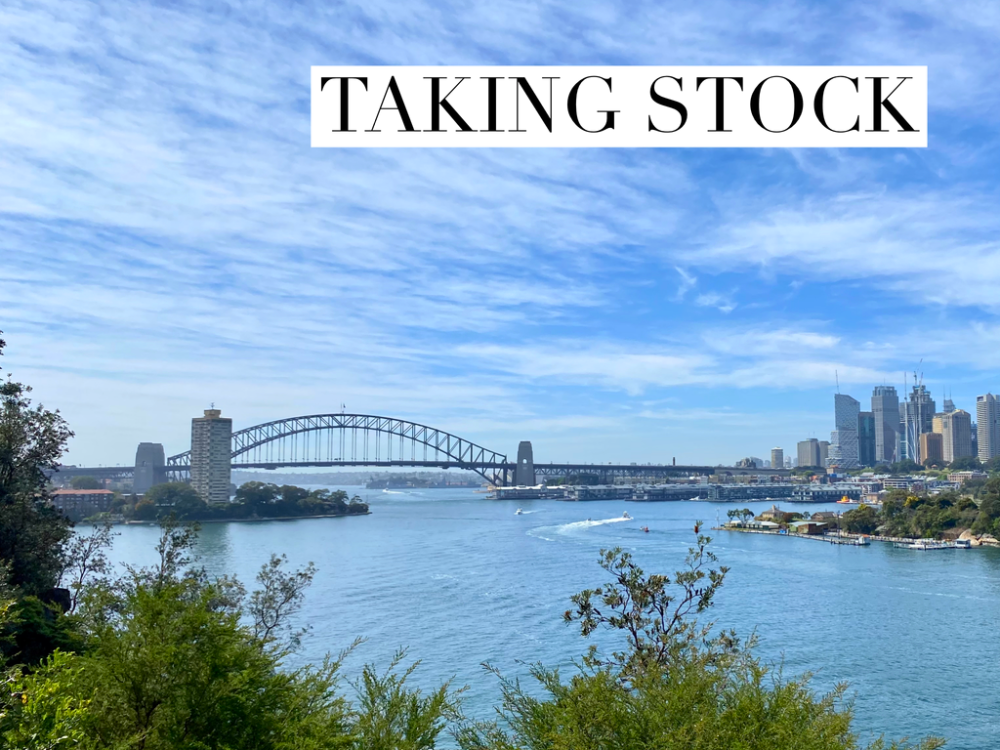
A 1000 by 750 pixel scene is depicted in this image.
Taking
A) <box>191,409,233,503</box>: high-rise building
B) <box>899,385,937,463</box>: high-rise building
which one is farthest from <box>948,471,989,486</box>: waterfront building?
<box>191,409,233,503</box>: high-rise building

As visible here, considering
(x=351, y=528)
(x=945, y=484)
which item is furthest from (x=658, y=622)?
(x=945, y=484)

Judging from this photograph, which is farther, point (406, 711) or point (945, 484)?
point (945, 484)

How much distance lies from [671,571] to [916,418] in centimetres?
16412

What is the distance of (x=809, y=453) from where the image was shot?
187 metres

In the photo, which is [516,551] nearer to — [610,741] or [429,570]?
[429,570]

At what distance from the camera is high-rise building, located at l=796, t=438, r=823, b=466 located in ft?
609

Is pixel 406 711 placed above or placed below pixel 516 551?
above

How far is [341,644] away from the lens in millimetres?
20516

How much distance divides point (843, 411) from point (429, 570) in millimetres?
186456

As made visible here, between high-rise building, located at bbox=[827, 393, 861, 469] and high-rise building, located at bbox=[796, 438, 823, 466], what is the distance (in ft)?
10.3

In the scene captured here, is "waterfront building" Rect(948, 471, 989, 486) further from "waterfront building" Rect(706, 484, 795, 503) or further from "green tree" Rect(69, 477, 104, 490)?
"green tree" Rect(69, 477, 104, 490)

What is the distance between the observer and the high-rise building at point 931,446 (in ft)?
527

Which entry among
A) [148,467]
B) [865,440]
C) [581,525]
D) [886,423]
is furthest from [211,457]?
[886,423]

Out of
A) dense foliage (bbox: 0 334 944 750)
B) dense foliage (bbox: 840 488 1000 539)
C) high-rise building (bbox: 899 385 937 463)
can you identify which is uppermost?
high-rise building (bbox: 899 385 937 463)
